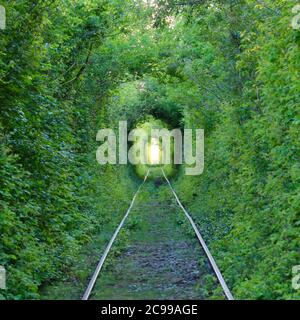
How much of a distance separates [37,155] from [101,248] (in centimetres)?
335

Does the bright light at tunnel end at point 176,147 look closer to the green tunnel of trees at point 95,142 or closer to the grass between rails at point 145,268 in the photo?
the green tunnel of trees at point 95,142

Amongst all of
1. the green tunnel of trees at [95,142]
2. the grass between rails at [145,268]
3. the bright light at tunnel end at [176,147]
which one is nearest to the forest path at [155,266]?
the grass between rails at [145,268]

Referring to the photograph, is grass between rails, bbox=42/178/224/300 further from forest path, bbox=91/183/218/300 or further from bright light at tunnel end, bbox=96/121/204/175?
bright light at tunnel end, bbox=96/121/204/175

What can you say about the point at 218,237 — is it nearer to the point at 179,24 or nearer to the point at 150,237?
the point at 150,237

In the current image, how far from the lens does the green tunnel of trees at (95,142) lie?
9.23 metres

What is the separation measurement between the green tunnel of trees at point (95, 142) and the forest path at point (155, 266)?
659 millimetres

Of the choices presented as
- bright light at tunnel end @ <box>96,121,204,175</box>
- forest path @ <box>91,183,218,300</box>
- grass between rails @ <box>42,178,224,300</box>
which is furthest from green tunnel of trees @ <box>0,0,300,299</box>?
bright light at tunnel end @ <box>96,121,204,175</box>

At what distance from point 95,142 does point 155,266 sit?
38.5 ft

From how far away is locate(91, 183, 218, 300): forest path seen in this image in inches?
389

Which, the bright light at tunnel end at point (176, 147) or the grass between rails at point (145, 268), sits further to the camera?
the bright light at tunnel end at point (176, 147)

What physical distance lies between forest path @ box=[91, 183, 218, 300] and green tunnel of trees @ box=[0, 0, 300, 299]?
0.66m

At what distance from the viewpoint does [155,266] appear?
12086mm

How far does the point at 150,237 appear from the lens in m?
16.3
